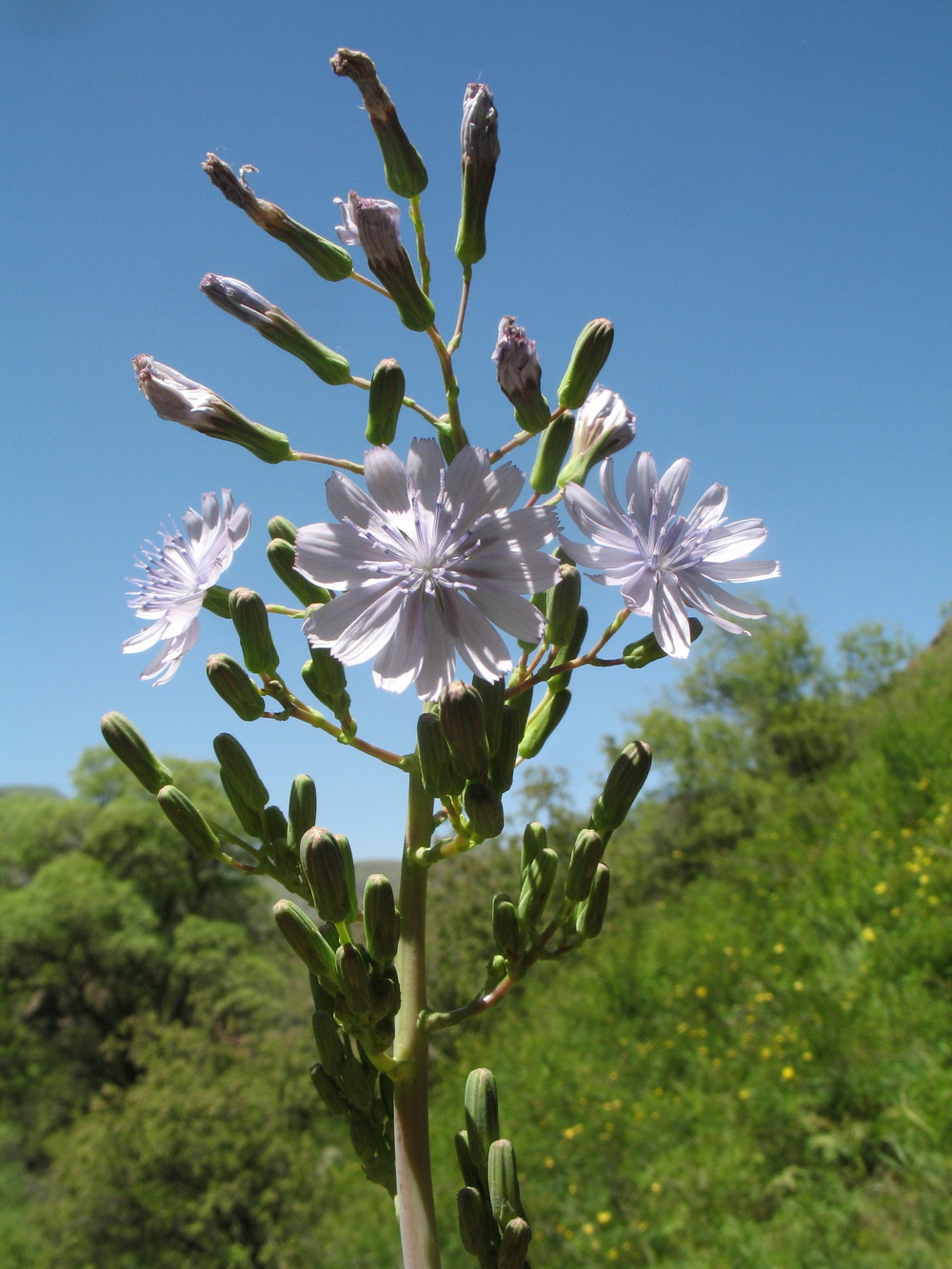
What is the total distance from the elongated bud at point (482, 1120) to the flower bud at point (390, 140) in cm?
193

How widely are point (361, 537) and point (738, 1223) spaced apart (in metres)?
7.94

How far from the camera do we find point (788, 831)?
17203 mm

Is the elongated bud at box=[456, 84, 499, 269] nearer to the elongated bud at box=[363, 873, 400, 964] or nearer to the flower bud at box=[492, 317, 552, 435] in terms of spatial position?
the flower bud at box=[492, 317, 552, 435]

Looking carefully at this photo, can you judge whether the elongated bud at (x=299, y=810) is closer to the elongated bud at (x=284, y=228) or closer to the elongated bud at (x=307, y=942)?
the elongated bud at (x=307, y=942)

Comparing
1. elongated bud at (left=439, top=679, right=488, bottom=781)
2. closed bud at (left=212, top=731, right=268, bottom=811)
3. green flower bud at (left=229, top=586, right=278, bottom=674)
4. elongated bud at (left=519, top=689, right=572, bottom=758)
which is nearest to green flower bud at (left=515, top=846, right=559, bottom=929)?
elongated bud at (left=519, top=689, right=572, bottom=758)

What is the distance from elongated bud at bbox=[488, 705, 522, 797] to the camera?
1.60 meters

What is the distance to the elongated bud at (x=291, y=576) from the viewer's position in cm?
176

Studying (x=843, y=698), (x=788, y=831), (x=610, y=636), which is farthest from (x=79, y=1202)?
(x=843, y=698)

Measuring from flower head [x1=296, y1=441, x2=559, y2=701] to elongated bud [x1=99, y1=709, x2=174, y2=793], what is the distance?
644 millimetres

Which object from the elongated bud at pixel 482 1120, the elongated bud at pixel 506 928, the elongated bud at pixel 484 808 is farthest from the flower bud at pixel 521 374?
the elongated bud at pixel 482 1120

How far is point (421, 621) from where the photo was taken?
1603mm

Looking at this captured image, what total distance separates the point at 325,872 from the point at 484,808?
0.32 m

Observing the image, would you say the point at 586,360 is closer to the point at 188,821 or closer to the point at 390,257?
the point at 390,257

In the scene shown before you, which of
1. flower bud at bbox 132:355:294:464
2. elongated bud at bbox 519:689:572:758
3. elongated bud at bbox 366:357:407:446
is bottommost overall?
elongated bud at bbox 519:689:572:758
